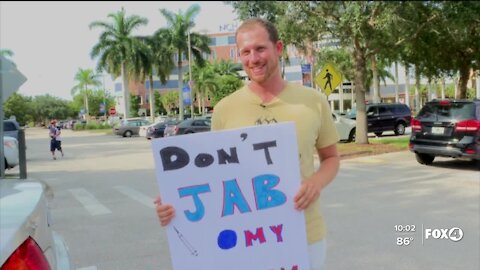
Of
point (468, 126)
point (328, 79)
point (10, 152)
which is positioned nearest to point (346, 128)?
point (328, 79)

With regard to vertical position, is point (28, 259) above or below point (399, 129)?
above

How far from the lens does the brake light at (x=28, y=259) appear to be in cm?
185

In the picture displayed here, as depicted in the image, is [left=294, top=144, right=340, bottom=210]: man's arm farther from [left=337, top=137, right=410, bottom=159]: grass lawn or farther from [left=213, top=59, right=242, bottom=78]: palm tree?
[left=213, top=59, right=242, bottom=78]: palm tree

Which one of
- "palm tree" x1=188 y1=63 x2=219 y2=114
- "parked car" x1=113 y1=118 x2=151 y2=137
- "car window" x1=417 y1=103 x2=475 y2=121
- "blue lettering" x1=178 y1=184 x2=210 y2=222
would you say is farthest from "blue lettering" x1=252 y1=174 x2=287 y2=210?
"palm tree" x1=188 y1=63 x2=219 y2=114

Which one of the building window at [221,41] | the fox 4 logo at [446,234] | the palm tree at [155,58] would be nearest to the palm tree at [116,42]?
the palm tree at [155,58]

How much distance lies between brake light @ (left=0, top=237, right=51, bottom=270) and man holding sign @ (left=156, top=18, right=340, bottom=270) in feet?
1.72

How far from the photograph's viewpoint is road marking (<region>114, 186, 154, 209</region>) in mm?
8795

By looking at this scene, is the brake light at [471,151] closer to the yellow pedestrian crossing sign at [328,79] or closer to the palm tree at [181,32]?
the yellow pedestrian crossing sign at [328,79]

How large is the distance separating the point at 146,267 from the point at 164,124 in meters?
28.5

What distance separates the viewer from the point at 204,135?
7.30 ft

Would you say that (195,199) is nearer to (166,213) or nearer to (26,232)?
(166,213)

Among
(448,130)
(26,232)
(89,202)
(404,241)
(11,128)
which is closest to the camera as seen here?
(26,232)

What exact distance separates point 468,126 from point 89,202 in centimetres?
830

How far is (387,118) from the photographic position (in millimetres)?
26094
